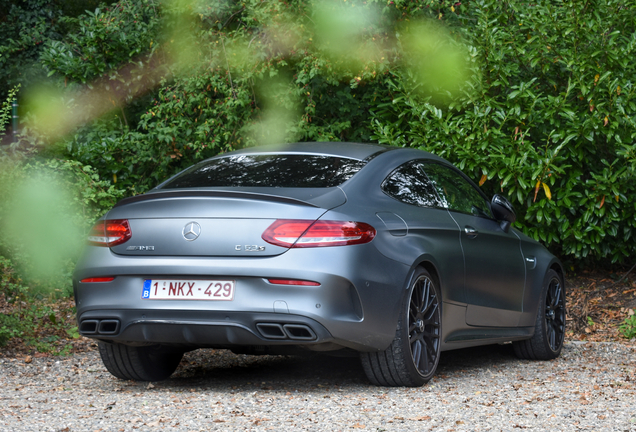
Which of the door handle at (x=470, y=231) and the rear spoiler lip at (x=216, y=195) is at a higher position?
the rear spoiler lip at (x=216, y=195)

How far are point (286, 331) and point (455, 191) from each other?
2064 millimetres

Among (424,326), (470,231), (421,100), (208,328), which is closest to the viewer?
(208,328)

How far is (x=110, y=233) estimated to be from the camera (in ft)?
14.8

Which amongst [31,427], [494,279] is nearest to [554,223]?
[494,279]

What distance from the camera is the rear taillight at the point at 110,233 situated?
4.47 metres

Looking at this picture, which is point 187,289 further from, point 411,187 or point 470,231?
point 470,231

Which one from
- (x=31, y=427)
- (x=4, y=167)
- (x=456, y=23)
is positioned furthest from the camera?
(x=456, y=23)

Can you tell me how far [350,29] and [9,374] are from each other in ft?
16.7

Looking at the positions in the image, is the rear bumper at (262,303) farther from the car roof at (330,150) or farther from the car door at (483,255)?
the car door at (483,255)

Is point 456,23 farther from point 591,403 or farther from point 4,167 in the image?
point 591,403

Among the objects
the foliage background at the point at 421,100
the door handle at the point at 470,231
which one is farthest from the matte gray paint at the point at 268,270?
the foliage background at the point at 421,100

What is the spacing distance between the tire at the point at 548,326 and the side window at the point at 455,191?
3.27 feet

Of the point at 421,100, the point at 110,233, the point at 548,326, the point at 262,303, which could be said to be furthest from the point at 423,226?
the point at 421,100

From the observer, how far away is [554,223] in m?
9.19
